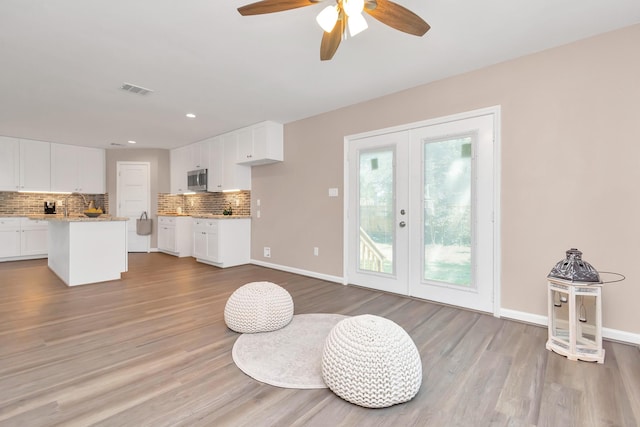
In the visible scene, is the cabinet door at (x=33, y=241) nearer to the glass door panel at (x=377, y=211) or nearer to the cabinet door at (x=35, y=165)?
the cabinet door at (x=35, y=165)

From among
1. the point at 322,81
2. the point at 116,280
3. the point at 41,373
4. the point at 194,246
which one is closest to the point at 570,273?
the point at 322,81

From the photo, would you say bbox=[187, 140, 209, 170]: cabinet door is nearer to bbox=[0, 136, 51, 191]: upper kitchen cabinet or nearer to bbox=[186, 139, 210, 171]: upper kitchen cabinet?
bbox=[186, 139, 210, 171]: upper kitchen cabinet

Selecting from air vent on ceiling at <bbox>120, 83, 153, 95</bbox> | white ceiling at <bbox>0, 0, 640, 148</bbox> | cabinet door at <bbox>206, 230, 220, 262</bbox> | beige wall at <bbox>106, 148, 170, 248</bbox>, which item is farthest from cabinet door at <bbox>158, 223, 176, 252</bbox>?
air vent on ceiling at <bbox>120, 83, 153, 95</bbox>

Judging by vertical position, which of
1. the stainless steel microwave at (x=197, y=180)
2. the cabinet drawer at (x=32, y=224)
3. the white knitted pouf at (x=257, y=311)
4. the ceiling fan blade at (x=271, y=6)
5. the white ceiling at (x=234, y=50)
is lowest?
the white knitted pouf at (x=257, y=311)

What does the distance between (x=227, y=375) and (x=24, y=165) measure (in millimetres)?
7160

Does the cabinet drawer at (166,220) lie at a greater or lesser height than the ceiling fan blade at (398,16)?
lesser

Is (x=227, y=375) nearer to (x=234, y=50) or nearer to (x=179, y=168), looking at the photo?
(x=234, y=50)

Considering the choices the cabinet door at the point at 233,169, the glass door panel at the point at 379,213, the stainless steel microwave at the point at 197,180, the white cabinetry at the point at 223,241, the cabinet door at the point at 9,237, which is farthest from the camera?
the stainless steel microwave at the point at 197,180

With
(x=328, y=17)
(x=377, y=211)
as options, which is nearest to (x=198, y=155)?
(x=377, y=211)

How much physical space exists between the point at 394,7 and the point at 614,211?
2369mm

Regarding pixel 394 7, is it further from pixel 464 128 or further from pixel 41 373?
pixel 41 373

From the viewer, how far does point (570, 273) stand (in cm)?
227

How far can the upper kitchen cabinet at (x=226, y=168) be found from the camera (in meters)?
5.60

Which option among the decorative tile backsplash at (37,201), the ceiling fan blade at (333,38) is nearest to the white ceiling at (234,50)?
the ceiling fan blade at (333,38)
